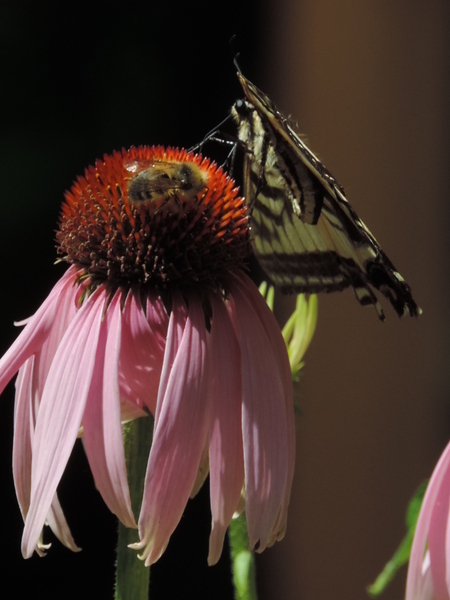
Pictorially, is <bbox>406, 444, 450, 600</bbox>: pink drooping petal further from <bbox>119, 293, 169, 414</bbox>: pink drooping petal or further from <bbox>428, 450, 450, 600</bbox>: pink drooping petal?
<bbox>119, 293, 169, 414</bbox>: pink drooping petal

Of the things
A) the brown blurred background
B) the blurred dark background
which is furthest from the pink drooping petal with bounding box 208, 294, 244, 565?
the brown blurred background

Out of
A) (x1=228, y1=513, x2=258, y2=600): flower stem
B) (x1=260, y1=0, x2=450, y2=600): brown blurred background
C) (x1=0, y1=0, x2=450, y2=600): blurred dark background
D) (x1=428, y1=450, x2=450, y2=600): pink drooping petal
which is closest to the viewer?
(x1=428, y1=450, x2=450, y2=600): pink drooping petal

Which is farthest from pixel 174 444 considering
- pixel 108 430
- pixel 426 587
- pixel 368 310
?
pixel 368 310

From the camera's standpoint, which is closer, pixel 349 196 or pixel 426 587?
pixel 426 587

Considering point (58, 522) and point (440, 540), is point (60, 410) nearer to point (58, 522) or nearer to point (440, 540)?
point (58, 522)

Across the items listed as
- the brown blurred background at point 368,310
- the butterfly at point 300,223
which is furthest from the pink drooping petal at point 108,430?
the brown blurred background at point 368,310
